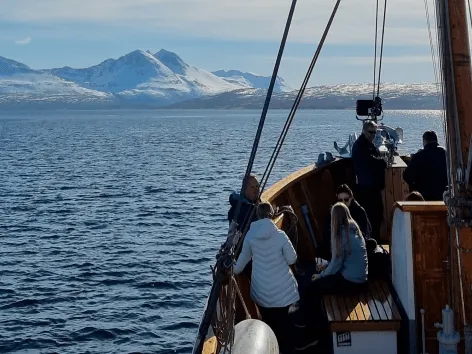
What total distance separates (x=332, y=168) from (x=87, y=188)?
3518cm

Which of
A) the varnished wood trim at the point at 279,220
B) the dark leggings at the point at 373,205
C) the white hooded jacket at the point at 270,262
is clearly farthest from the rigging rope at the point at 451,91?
the dark leggings at the point at 373,205

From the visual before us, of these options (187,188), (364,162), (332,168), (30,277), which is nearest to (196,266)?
(30,277)

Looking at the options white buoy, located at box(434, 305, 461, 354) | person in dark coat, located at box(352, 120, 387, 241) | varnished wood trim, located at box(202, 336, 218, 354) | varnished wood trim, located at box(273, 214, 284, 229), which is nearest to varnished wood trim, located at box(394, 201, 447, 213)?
white buoy, located at box(434, 305, 461, 354)

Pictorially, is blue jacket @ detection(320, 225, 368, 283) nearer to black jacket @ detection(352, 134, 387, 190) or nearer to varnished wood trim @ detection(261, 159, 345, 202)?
varnished wood trim @ detection(261, 159, 345, 202)

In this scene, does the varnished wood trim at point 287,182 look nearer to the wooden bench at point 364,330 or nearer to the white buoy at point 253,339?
the wooden bench at point 364,330

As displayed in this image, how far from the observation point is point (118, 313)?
19844mm

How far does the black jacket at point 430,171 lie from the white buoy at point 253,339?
457 centimetres

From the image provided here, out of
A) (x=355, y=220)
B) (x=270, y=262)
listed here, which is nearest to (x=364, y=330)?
(x=270, y=262)

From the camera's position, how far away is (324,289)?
8.28 m

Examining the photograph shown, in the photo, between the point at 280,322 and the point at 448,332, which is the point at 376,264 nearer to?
the point at 280,322

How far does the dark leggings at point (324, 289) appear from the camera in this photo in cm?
826

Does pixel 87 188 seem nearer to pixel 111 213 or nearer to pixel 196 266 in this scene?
pixel 111 213

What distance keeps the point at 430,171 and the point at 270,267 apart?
3.88 meters

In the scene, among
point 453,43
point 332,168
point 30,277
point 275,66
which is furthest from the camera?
point 30,277
